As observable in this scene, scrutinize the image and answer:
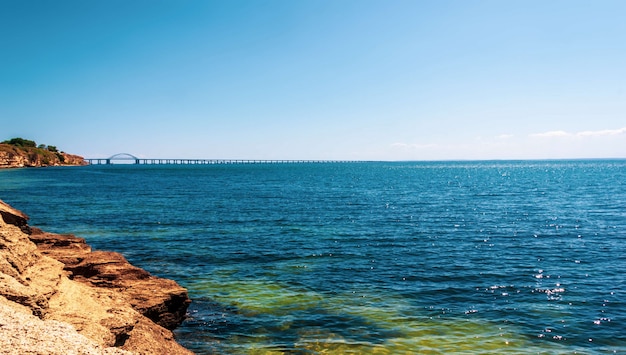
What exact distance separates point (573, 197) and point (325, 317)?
74584 millimetres

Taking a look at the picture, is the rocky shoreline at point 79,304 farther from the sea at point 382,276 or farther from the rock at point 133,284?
the sea at point 382,276

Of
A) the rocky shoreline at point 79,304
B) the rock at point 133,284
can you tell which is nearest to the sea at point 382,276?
the rock at point 133,284

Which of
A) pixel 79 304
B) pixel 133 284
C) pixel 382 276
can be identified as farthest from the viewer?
pixel 382 276

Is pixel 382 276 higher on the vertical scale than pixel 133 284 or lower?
lower

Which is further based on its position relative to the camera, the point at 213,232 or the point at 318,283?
the point at 213,232

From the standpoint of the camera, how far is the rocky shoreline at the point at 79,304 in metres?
7.51

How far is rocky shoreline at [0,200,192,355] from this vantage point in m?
7.51

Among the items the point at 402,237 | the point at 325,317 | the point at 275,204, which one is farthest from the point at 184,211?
the point at 325,317

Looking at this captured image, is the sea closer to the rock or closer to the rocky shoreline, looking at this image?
the rock

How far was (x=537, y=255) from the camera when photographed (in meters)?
31.1

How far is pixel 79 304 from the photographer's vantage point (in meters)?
11.6

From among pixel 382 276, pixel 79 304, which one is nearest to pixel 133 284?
pixel 79 304

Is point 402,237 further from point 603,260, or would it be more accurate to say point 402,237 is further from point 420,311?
point 420,311

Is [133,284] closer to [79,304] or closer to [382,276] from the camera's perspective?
[79,304]
